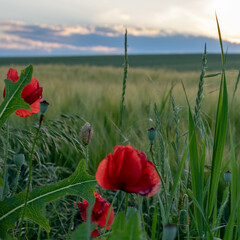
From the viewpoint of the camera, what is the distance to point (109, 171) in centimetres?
48

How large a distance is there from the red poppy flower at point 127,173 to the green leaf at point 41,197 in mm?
165

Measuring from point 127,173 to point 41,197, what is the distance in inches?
10.1

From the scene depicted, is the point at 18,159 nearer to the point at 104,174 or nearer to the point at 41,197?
the point at 41,197

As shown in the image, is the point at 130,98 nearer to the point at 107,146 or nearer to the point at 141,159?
the point at 107,146

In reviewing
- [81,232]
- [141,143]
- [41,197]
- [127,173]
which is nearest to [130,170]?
[127,173]

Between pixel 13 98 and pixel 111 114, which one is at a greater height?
pixel 13 98

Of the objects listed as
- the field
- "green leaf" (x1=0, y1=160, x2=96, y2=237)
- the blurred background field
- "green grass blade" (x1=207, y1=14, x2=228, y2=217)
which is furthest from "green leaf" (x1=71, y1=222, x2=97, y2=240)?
the blurred background field

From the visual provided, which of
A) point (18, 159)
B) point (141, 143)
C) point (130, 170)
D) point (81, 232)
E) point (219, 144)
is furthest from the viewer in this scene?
point (141, 143)

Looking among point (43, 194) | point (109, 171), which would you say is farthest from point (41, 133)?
point (109, 171)

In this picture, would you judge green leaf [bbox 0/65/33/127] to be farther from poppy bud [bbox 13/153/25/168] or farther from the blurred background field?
the blurred background field

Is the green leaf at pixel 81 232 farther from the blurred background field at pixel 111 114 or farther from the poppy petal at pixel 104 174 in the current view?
the blurred background field at pixel 111 114

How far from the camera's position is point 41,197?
2.15 feet

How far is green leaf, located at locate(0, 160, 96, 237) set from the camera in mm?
642

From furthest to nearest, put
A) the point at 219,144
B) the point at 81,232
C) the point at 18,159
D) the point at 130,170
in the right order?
1. the point at 219,144
2. the point at 18,159
3. the point at 130,170
4. the point at 81,232
